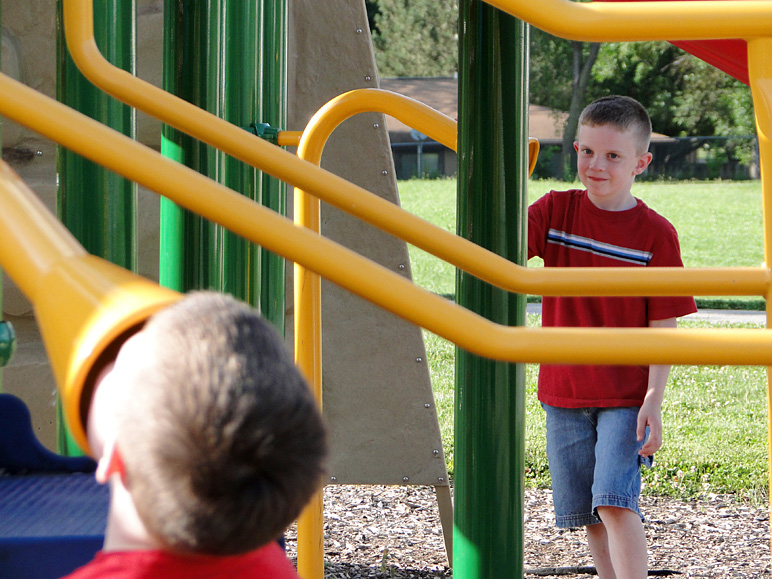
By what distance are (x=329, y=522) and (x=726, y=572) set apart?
1334mm

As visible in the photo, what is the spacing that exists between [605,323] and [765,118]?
1.17 m

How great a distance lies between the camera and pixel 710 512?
11.4 ft

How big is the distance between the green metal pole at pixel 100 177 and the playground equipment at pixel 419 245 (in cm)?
30

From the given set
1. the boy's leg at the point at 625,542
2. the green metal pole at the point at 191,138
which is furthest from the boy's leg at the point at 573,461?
the green metal pole at the point at 191,138

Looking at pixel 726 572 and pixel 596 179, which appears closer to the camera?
pixel 596 179

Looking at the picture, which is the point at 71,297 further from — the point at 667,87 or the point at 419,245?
the point at 667,87

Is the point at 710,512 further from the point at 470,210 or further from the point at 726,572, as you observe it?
the point at 470,210

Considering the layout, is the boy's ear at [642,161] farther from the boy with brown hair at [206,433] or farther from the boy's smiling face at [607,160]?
the boy with brown hair at [206,433]

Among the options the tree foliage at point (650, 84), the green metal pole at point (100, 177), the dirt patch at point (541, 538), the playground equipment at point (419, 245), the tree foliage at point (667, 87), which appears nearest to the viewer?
the playground equipment at point (419, 245)

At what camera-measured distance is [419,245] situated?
1.20m

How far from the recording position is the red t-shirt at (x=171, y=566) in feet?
2.19

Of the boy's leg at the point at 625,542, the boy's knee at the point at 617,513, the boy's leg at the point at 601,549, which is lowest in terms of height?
the boy's leg at the point at 601,549

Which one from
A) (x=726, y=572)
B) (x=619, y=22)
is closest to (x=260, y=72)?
(x=619, y=22)

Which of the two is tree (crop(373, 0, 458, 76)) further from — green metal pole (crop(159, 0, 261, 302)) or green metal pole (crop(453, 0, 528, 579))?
green metal pole (crop(453, 0, 528, 579))
